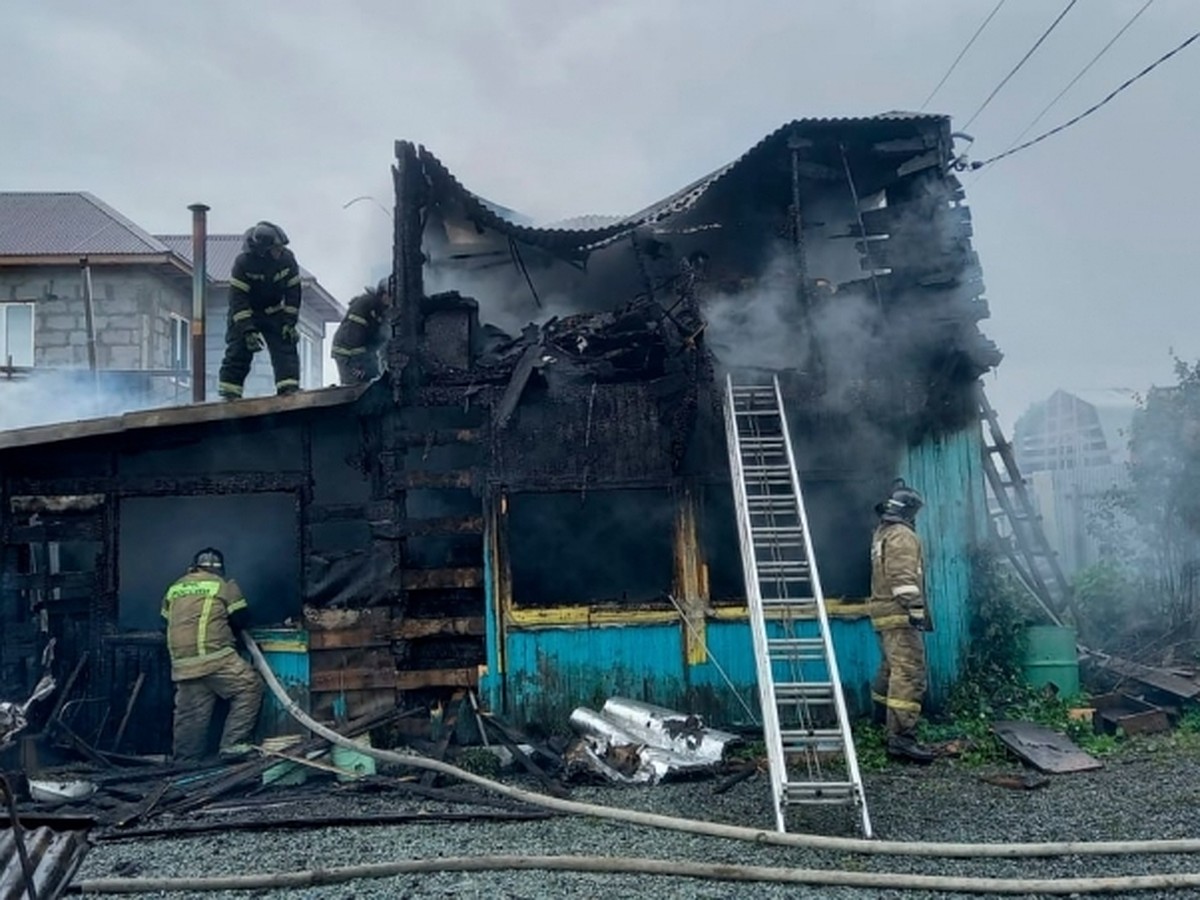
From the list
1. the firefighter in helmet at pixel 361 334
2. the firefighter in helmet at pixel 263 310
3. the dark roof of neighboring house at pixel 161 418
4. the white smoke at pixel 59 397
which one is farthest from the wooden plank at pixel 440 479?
the white smoke at pixel 59 397

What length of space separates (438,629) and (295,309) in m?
4.25

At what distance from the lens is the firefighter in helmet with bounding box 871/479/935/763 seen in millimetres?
6988

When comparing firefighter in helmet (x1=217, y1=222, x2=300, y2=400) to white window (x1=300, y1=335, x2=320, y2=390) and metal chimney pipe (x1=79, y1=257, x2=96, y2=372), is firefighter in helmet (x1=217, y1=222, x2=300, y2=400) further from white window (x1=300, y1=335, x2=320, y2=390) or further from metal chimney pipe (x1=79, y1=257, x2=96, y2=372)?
white window (x1=300, y1=335, x2=320, y2=390)

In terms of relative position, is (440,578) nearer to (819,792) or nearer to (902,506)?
(819,792)

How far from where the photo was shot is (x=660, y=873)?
4645 millimetres

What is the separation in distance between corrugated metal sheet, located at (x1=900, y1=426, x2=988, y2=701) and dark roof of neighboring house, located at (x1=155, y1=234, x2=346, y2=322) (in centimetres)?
1687

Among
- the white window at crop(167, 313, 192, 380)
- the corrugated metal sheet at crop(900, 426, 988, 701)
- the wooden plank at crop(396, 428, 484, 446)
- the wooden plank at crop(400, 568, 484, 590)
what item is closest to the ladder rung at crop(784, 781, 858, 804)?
the corrugated metal sheet at crop(900, 426, 988, 701)

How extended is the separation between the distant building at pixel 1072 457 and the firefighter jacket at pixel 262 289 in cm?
1089

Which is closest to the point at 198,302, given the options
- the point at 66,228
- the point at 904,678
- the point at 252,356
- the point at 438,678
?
the point at 252,356

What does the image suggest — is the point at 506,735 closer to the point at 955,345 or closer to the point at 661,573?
the point at 661,573

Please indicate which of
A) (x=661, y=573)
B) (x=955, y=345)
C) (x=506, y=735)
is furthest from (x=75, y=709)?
(x=955, y=345)

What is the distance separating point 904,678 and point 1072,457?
69.6 ft

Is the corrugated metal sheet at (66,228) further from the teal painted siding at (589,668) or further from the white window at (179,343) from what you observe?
the teal painted siding at (589,668)

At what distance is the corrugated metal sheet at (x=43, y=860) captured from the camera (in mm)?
3053
